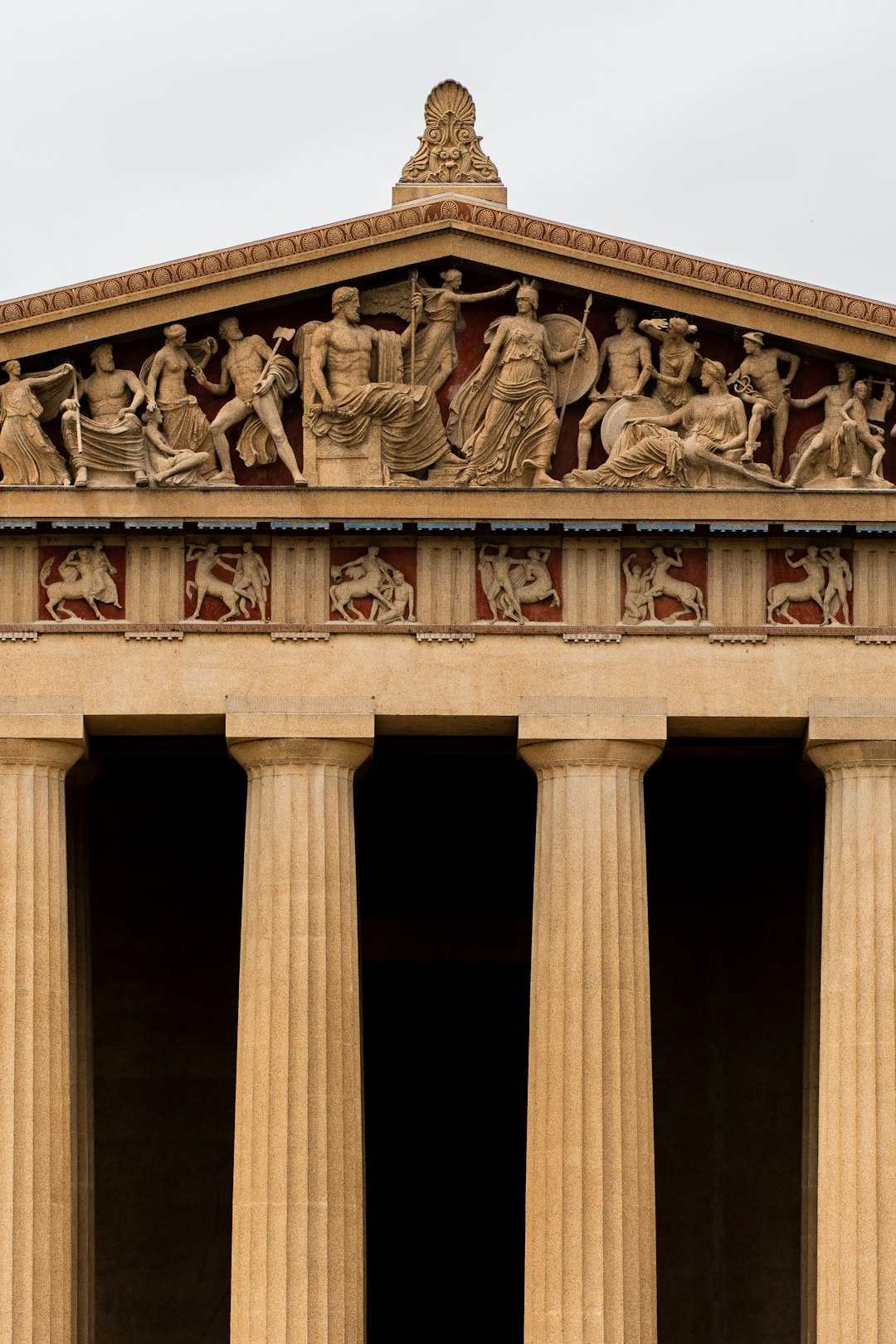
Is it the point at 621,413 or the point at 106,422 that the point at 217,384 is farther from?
the point at 621,413

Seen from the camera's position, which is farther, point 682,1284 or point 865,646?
point 682,1284

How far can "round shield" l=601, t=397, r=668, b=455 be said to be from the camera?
1533 inches

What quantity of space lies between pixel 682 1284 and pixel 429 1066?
16.5 feet

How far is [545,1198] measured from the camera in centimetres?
3728

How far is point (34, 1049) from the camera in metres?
37.7

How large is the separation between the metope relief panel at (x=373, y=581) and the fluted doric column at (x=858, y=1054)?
16.3 feet

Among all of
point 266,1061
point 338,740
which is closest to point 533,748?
point 338,740

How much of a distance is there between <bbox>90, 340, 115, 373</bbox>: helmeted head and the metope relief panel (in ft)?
11.0

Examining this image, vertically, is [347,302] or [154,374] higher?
[347,302]

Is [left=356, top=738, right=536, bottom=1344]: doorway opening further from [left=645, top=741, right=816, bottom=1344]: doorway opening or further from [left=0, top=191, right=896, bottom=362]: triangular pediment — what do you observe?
[left=0, top=191, right=896, bottom=362]: triangular pediment

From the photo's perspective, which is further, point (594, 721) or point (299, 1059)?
point (594, 721)

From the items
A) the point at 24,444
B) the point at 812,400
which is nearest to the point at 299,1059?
the point at 24,444

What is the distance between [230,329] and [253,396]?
34.4 inches

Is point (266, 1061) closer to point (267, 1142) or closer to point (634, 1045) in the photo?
point (267, 1142)
